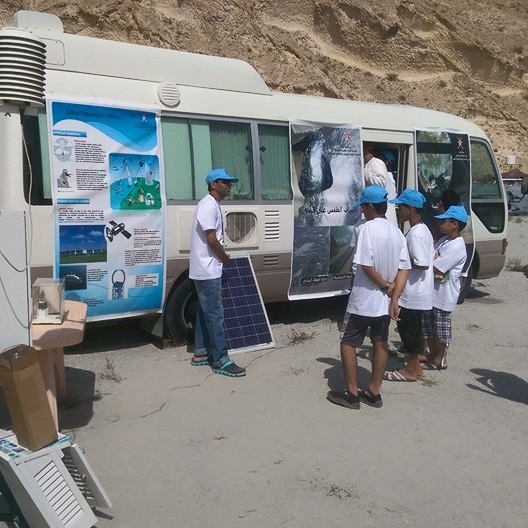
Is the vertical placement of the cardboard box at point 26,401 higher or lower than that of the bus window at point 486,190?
lower

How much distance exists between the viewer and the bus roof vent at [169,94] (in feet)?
23.8

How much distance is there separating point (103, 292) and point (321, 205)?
9.57 ft

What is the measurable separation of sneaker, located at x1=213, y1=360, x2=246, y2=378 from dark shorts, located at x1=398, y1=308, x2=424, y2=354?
5.09 feet

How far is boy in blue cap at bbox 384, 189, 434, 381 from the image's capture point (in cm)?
661

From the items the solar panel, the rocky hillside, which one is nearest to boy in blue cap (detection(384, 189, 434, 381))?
the solar panel

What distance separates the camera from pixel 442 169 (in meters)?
9.89

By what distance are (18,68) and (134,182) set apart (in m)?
2.64

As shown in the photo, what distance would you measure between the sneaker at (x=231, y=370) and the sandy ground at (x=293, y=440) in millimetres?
75

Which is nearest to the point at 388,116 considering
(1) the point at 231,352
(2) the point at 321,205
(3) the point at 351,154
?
(3) the point at 351,154

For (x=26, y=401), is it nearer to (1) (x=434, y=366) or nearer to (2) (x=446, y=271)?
(2) (x=446, y=271)

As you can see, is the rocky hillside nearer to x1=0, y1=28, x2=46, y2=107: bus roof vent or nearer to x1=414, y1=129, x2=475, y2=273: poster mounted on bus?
x1=414, y1=129, x2=475, y2=273: poster mounted on bus

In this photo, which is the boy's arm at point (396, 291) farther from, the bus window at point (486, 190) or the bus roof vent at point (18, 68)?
the bus window at point (486, 190)

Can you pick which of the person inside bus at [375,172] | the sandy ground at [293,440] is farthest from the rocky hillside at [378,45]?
the sandy ground at [293,440]

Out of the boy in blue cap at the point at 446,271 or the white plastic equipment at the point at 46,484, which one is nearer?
the white plastic equipment at the point at 46,484
